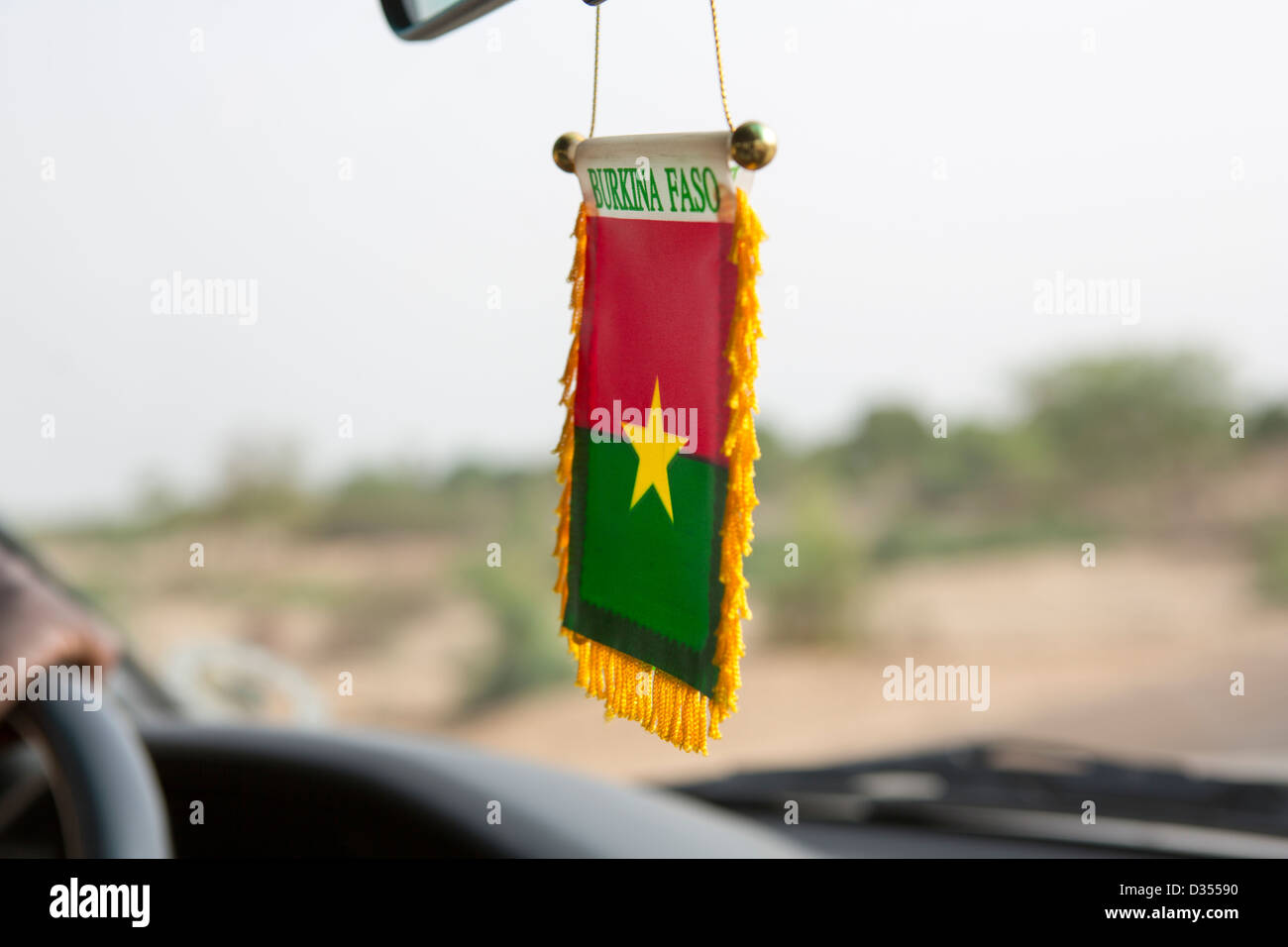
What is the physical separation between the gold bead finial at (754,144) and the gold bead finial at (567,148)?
0.12m

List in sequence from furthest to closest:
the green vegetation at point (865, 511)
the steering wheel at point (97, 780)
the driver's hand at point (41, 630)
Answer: the green vegetation at point (865, 511)
the driver's hand at point (41, 630)
the steering wheel at point (97, 780)

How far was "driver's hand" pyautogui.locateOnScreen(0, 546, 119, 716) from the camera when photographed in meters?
1.30

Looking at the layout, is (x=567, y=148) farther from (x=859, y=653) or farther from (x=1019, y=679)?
(x=1019, y=679)

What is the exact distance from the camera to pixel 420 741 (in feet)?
6.79

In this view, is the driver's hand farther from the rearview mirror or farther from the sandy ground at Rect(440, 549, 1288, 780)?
the sandy ground at Rect(440, 549, 1288, 780)

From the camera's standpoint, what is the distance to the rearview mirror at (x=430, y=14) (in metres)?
0.70

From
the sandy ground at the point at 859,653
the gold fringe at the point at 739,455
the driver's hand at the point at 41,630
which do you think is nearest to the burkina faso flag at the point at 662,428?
the gold fringe at the point at 739,455

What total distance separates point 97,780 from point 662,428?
31.8 inches

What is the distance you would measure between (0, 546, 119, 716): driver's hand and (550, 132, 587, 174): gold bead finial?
93cm

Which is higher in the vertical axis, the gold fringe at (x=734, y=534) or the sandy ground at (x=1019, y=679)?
the sandy ground at (x=1019, y=679)

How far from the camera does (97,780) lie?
115 centimetres

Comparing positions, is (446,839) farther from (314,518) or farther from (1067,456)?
(1067,456)

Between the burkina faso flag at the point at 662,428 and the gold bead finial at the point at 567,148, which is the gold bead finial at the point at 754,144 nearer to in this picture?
the burkina faso flag at the point at 662,428

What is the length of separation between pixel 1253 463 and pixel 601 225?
2511 cm
